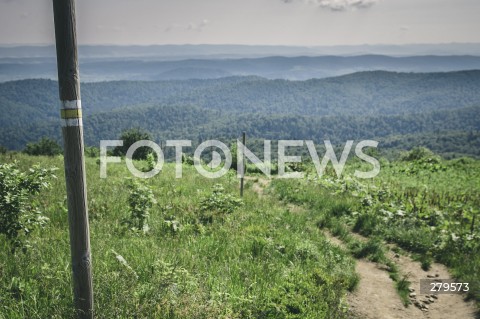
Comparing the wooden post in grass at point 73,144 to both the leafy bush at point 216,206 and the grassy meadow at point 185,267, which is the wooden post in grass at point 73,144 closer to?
the grassy meadow at point 185,267

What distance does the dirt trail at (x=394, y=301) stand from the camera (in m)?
5.55

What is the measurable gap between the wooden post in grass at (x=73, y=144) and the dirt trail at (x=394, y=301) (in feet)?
13.4

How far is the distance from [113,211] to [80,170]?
5352 mm

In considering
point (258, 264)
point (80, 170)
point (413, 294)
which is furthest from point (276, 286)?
point (80, 170)

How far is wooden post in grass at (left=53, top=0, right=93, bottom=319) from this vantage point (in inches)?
116

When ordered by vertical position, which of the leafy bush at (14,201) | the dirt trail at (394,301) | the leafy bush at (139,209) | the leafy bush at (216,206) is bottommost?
the dirt trail at (394,301)

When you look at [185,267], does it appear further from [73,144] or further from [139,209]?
[73,144]

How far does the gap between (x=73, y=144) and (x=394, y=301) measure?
19.2ft

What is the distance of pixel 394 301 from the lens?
596 centimetres

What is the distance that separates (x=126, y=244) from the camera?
5.92m

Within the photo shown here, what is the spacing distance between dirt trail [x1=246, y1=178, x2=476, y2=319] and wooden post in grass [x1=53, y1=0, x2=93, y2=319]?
4.08 meters

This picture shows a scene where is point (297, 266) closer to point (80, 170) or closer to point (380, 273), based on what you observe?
point (380, 273)
